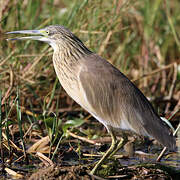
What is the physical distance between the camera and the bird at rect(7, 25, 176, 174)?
3.36 metres

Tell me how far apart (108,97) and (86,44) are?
1.30 meters

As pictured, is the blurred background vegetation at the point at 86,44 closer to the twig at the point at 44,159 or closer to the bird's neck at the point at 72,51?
the bird's neck at the point at 72,51

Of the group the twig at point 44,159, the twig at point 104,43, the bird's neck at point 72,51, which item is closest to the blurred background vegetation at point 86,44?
the twig at point 104,43

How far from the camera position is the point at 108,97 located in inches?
136

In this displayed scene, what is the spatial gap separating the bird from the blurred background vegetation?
479mm

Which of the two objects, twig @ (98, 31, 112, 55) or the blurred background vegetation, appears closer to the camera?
the blurred background vegetation

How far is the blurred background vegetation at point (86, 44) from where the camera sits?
4.38 metres

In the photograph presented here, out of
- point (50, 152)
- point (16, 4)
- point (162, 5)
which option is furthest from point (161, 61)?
point (50, 152)

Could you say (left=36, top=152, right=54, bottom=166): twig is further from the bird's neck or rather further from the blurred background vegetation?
the bird's neck

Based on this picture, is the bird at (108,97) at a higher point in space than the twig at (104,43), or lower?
lower

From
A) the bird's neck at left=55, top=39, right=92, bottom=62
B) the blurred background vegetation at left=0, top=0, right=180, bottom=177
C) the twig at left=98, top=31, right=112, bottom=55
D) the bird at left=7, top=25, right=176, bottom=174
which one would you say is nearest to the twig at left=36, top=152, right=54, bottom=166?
the bird at left=7, top=25, right=176, bottom=174

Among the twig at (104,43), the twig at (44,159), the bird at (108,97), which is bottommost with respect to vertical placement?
the twig at (44,159)

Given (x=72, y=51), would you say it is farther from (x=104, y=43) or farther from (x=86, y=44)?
(x=104, y=43)

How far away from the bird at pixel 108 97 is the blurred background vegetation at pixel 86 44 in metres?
0.48
